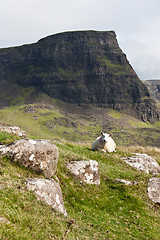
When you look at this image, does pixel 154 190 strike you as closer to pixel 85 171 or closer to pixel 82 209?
pixel 85 171

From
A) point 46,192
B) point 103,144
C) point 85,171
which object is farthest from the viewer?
point 103,144

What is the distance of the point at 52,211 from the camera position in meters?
9.01

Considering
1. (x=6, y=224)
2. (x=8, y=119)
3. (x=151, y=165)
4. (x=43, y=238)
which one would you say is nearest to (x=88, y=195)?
(x=43, y=238)

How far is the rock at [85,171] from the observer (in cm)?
1491

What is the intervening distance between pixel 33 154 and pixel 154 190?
10.0 metres

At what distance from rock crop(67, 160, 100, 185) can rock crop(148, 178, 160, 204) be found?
4132 millimetres

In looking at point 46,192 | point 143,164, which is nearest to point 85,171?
point 46,192

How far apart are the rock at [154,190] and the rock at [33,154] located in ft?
26.0

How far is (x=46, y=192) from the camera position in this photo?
9711mm

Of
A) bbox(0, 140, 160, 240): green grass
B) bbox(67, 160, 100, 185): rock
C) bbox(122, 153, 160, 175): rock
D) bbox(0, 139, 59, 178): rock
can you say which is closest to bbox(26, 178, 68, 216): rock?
bbox(0, 140, 160, 240): green grass

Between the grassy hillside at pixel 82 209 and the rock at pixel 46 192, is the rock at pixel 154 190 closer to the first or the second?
the grassy hillside at pixel 82 209

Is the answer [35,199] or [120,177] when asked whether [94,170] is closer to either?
[120,177]

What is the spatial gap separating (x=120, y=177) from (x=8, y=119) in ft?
613

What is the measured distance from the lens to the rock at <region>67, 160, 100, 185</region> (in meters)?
14.9
